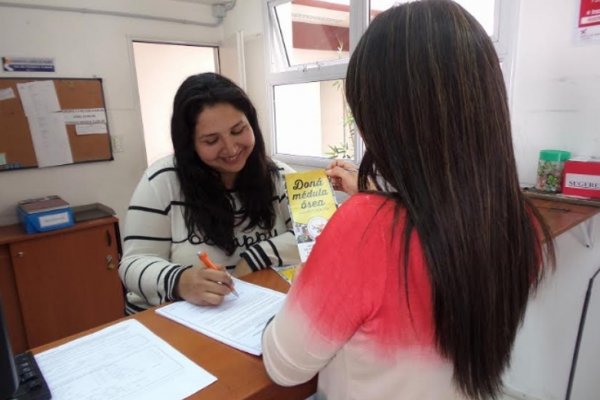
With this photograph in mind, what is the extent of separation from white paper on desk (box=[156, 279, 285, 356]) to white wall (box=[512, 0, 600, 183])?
1.35 metres

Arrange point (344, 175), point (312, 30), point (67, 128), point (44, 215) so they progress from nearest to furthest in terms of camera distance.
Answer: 1. point (344, 175)
2. point (44, 215)
3. point (67, 128)
4. point (312, 30)

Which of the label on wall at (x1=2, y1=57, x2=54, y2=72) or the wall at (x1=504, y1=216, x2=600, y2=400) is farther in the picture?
the label on wall at (x1=2, y1=57, x2=54, y2=72)

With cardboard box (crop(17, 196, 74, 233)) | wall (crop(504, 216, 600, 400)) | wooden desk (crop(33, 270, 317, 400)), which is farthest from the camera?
cardboard box (crop(17, 196, 74, 233))

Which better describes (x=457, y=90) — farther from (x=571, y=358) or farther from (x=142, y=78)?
(x=142, y=78)

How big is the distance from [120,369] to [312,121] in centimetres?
260

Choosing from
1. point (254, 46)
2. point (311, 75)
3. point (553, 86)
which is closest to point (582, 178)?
point (553, 86)

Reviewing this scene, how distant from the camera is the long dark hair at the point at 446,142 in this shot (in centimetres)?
50

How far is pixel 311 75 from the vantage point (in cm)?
275

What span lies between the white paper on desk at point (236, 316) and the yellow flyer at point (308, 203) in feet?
0.45

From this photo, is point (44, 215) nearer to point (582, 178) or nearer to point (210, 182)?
point (210, 182)

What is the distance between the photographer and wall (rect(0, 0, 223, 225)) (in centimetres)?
255

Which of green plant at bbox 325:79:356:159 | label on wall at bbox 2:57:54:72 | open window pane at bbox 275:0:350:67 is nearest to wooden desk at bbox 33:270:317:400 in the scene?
green plant at bbox 325:79:356:159

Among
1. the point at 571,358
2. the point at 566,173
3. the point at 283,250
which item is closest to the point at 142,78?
the point at 283,250

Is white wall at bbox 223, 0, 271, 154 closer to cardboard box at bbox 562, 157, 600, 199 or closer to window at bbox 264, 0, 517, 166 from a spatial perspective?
window at bbox 264, 0, 517, 166
